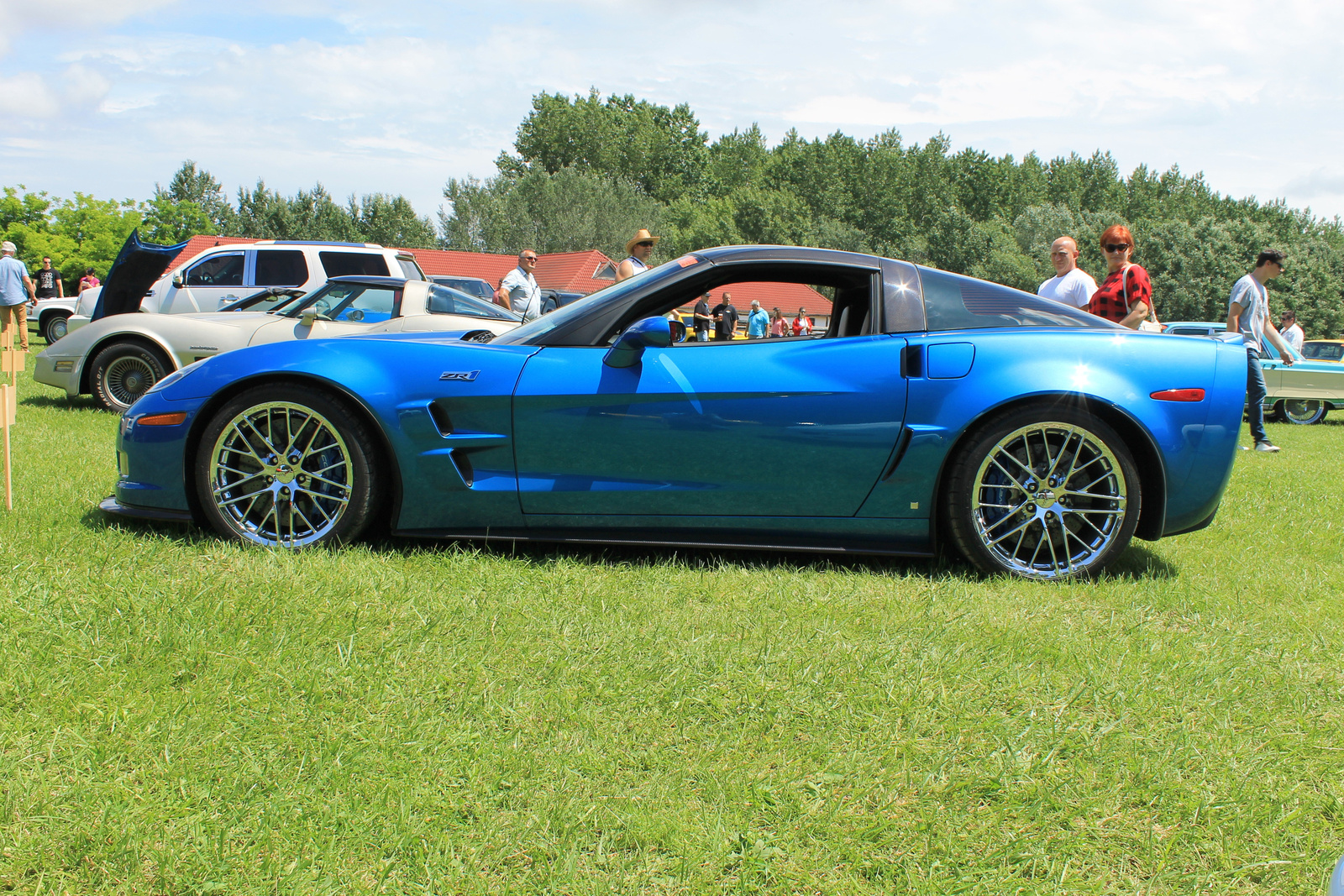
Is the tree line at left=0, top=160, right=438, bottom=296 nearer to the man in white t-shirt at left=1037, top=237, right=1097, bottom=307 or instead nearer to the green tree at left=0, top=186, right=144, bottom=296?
the green tree at left=0, top=186, right=144, bottom=296

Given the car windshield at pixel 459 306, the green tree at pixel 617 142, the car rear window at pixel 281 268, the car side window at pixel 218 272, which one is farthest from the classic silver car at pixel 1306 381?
the green tree at pixel 617 142

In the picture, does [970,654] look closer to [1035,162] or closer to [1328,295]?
[1328,295]

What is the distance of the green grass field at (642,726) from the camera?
176 cm

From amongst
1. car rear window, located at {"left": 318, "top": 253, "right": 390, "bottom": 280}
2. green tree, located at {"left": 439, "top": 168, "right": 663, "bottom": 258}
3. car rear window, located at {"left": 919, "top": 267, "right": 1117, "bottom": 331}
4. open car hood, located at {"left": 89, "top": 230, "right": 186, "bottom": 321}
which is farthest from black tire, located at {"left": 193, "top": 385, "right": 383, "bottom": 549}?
green tree, located at {"left": 439, "top": 168, "right": 663, "bottom": 258}

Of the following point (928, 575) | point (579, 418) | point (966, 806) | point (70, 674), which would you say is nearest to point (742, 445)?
point (579, 418)

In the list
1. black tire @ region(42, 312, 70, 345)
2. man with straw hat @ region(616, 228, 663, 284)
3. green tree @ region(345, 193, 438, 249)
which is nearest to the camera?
man with straw hat @ region(616, 228, 663, 284)

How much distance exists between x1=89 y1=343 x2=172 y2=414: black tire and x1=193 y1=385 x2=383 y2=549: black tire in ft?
16.7

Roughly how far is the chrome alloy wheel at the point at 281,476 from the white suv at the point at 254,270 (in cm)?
702

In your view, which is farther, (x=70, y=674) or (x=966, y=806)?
(x=70, y=674)

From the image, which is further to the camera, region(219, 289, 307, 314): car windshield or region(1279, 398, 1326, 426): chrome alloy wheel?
region(1279, 398, 1326, 426): chrome alloy wheel

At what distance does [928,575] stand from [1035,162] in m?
109

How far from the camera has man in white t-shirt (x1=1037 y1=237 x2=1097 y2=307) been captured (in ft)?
21.6

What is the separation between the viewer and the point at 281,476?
358cm

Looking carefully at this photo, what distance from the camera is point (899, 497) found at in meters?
3.52
